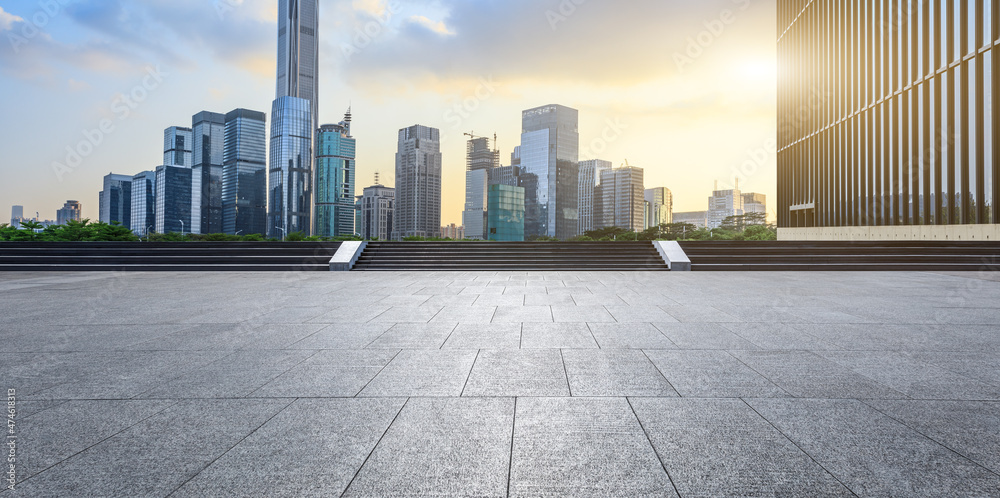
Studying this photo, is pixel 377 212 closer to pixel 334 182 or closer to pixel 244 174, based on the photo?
pixel 334 182

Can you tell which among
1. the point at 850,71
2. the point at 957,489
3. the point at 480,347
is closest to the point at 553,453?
the point at 957,489

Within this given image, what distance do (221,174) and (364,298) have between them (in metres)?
192

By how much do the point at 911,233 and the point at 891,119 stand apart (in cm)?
739

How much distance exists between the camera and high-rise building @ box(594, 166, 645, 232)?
142 metres

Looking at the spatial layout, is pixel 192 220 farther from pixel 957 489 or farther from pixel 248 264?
pixel 957 489

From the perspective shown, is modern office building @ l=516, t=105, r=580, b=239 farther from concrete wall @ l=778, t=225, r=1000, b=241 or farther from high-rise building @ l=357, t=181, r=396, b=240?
concrete wall @ l=778, t=225, r=1000, b=241

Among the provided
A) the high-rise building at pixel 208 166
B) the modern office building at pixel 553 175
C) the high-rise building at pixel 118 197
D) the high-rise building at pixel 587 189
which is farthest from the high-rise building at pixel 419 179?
the high-rise building at pixel 118 197

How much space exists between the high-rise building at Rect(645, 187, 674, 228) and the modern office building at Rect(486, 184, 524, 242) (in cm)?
6140

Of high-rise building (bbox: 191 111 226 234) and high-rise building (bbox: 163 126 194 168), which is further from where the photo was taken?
high-rise building (bbox: 191 111 226 234)

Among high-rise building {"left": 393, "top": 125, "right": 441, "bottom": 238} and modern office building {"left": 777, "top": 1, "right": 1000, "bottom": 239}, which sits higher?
high-rise building {"left": 393, "top": 125, "right": 441, "bottom": 238}

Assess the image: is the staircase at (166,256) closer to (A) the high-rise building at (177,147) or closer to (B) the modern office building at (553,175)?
(B) the modern office building at (553,175)

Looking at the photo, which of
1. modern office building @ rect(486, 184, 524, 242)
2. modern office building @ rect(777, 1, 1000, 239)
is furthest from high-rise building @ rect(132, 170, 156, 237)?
modern office building @ rect(777, 1, 1000, 239)

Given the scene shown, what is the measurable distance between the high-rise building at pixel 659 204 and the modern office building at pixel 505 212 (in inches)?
2417

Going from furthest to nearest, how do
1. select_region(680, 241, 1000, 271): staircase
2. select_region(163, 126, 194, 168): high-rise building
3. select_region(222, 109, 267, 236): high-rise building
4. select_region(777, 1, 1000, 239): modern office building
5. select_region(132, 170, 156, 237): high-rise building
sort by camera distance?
select_region(222, 109, 267, 236): high-rise building
select_region(163, 126, 194, 168): high-rise building
select_region(132, 170, 156, 237): high-rise building
select_region(777, 1, 1000, 239): modern office building
select_region(680, 241, 1000, 271): staircase
